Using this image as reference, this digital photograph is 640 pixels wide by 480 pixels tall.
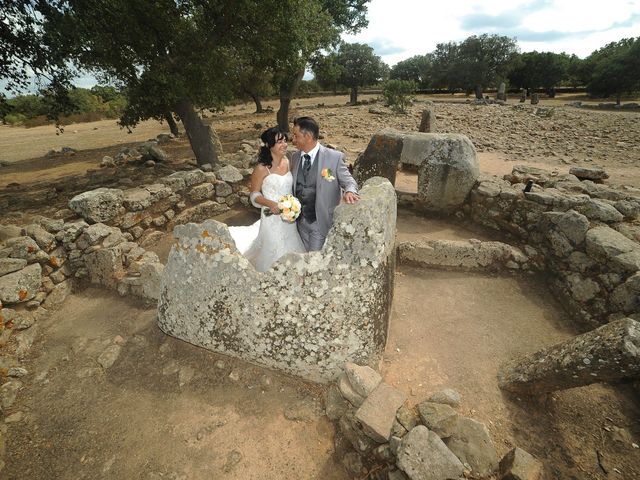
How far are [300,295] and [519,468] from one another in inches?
88.0

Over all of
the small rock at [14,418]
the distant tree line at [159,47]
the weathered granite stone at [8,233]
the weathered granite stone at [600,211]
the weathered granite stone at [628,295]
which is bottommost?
the small rock at [14,418]

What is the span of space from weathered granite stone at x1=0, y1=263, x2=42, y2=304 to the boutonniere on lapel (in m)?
4.58

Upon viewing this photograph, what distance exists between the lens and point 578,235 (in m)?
5.22

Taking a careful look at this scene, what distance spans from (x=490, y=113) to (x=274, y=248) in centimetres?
2479

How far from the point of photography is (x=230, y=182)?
332 inches

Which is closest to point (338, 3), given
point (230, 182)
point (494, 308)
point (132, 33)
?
point (132, 33)

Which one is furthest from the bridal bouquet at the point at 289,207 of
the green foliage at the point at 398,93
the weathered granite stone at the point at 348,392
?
the green foliage at the point at 398,93

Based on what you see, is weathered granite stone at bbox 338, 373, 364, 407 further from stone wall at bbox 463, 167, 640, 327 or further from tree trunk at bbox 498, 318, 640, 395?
stone wall at bbox 463, 167, 640, 327

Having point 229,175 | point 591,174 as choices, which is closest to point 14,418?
point 229,175

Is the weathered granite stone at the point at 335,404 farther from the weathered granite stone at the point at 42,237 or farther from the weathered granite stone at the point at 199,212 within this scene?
the weathered granite stone at the point at 199,212

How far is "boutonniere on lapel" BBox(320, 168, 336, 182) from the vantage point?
4.07 meters

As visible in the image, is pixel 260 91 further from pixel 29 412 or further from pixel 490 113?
pixel 29 412

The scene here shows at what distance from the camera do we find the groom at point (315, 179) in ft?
13.2

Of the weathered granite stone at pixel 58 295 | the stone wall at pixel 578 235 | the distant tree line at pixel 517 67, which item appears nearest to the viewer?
the stone wall at pixel 578 235
